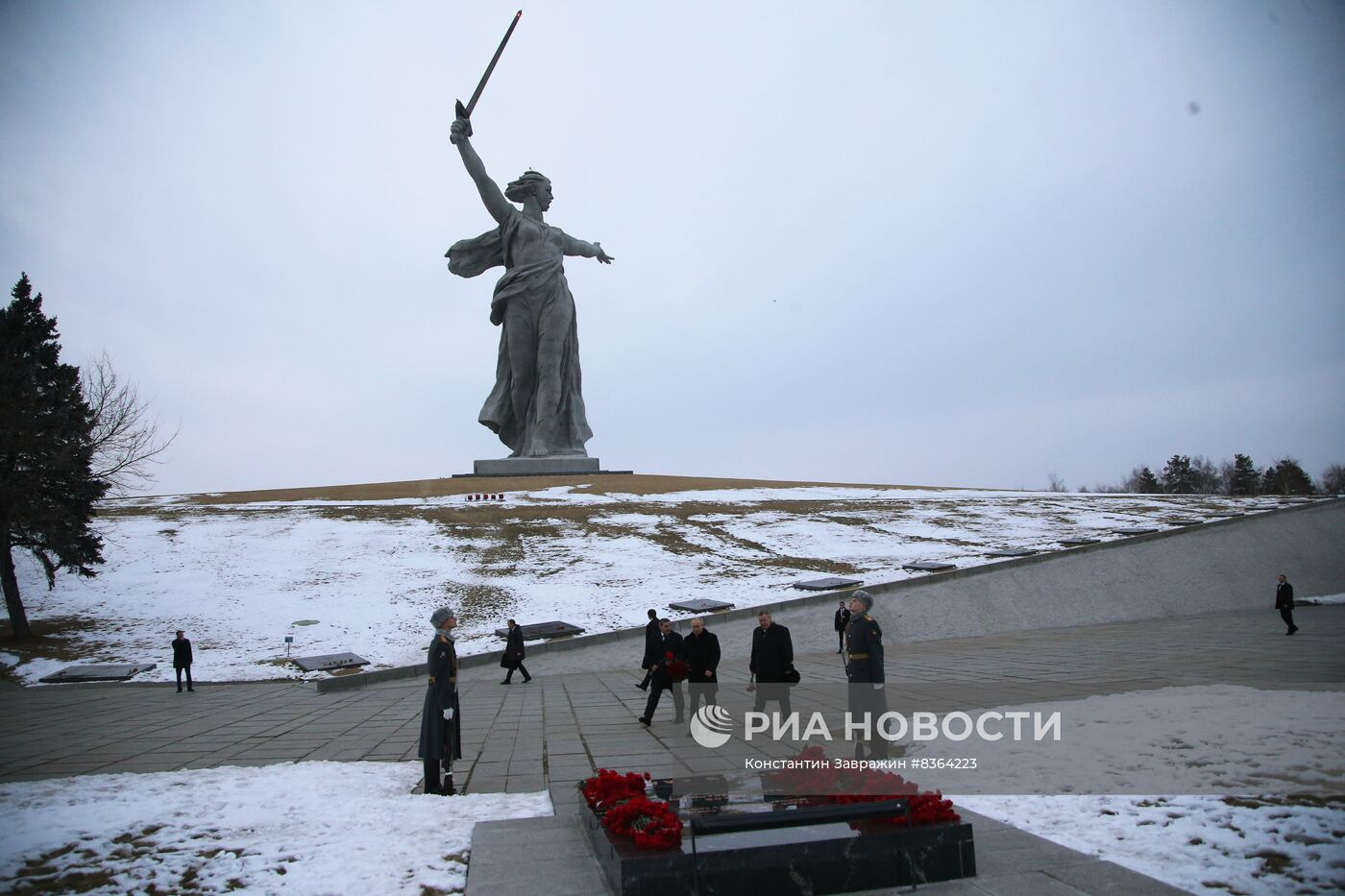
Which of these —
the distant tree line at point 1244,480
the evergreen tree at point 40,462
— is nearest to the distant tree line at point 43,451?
the evergreen tree at point 40,462

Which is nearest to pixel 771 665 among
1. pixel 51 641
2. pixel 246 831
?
pixel 246 831

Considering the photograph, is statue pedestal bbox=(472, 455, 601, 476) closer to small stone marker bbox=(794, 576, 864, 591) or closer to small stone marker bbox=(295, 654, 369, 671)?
small stone marker bbox=(794, 576, 864, 591)

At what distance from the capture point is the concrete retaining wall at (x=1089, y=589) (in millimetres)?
15656

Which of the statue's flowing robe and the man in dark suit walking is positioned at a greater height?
the statue's flowing robe

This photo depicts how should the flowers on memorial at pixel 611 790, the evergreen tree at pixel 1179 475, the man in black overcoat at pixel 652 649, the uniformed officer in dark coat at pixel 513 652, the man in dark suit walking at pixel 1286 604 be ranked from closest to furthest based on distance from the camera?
the flowers on memorial at pixel 611 790 → the man in black overcoat at pixel 652 649 → the uniformed officer in dark coat at pixel 513 652 → the man in dark suit walking at pixel 1286 604 → the evergreen tree at pixel 1179 475

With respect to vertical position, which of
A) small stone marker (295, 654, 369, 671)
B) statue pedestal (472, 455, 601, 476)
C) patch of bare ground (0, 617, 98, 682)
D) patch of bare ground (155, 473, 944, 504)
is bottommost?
small stone marker (295, 654, 369, 671)

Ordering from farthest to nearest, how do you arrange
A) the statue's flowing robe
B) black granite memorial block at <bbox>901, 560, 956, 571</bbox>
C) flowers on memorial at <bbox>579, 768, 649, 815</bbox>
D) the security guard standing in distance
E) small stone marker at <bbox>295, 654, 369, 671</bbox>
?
the statue's flowing robe < black granite memorial block at <bbox>901, 560, 956, 571</bbox> < small stone marker at <bbox>295, 654, 369, 671</bbox> < the security guard standing in distance < flowers on memorial at <bbox>579, 768, 649, 815</bbox>

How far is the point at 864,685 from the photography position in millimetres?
7250

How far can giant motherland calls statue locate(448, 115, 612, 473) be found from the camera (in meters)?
34.8

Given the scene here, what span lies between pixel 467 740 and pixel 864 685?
165 inches

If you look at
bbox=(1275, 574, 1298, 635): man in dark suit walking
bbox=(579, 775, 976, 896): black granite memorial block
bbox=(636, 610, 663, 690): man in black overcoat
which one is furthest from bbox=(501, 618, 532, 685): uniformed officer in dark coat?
bbox=(1275, 574, 1298, 635): man in dark suit walking

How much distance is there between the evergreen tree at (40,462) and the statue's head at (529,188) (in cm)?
1913

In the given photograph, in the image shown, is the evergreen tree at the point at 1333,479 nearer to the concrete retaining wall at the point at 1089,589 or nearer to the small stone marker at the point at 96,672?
the concrete retaining wall at the point at 1089,589

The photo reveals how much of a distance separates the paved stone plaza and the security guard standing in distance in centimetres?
83
